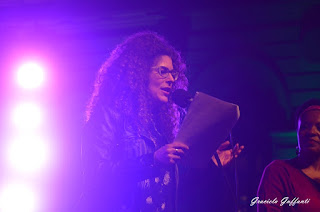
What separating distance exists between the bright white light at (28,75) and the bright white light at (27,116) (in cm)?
27

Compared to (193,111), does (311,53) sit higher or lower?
higher

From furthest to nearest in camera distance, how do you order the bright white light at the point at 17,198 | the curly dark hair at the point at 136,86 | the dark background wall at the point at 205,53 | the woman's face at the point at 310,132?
the bright white light at the point at 17,198
the dark background wall at the point at 205,53
the woman's face at the point at 310,132
the curly dark hair at the point at 136,86

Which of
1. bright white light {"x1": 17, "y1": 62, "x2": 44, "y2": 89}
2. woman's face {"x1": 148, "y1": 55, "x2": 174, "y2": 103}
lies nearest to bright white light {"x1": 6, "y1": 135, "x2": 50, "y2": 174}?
bright white light {"x1": 17, "y1": 62, "x2": 44, "y2": 89}

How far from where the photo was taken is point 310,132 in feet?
8.93

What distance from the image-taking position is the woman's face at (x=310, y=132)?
2.72 metres

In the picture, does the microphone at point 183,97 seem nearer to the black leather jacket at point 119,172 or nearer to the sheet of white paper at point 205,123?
the sheet of white paper at point 205,123

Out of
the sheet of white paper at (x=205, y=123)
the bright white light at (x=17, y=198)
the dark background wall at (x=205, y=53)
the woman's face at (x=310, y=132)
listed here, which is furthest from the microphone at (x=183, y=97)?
the bright white light at (x=17, y=198)

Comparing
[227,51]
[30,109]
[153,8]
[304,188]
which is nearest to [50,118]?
[30,109]

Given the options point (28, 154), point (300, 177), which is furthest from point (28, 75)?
point (300, 177)

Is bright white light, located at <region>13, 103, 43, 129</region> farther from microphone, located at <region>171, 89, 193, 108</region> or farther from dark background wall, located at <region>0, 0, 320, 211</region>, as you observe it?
microphone, located at <region>171, 89, 193, 108</region>

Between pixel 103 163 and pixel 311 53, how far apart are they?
3.29 meters

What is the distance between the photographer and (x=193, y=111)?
2146mm

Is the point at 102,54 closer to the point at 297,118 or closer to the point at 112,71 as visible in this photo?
the point at 112,71

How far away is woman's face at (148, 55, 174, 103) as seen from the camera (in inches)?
103
